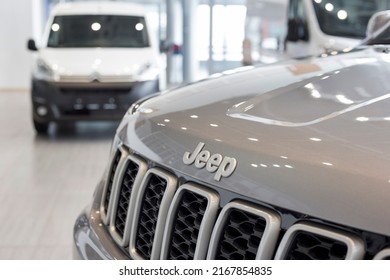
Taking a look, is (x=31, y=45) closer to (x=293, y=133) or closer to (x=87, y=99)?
(x=87, y=99)

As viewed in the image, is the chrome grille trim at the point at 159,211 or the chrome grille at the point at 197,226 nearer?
the chrome grille at the point at 197,226

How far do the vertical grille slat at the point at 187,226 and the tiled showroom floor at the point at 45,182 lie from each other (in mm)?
2011

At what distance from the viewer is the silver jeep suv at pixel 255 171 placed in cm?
116

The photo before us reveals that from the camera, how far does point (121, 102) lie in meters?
6.92

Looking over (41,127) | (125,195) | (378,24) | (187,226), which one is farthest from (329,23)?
(187,226)

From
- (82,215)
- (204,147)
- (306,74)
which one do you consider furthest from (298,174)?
(82,215)

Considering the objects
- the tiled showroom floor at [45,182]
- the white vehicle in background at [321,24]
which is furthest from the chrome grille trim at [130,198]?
the white vehicle in background at [321,24]

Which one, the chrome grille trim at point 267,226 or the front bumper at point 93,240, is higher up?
the chrome grille trim at point 267,226

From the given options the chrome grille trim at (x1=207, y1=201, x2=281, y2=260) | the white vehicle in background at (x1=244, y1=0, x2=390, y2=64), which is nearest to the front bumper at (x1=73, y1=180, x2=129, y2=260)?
the chrome grille trim at (x1=207, y1=201, x2=281, y2=260)

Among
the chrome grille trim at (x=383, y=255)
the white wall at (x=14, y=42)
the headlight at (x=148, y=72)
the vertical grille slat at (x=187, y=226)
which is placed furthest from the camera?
the white wall at (x=14, y=42)

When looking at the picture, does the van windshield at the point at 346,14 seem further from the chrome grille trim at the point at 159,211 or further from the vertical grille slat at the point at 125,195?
the chrome grille trim at the point at 159,211

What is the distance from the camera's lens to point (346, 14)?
615 cm
